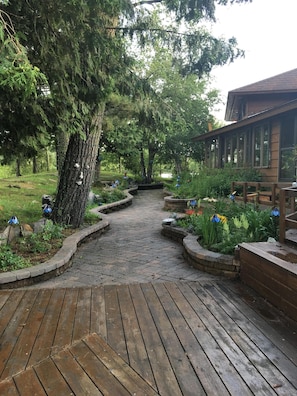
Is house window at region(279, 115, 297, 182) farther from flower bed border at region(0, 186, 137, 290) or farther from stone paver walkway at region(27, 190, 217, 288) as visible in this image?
flower bed border at region(0, 186, 137, 290)

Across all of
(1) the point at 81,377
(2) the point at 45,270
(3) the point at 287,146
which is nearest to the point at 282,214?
(1) the point at 81,377

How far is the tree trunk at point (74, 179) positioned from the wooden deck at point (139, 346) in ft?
9.00

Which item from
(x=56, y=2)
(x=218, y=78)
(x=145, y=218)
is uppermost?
(x=218, y=78)

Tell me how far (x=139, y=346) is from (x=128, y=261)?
2.22 m

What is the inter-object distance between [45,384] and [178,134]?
18.3 m

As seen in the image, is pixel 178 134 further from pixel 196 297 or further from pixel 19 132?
pixel 196 297

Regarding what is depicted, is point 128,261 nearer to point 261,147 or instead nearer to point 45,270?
point 45,270

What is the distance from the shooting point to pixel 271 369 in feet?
6.14

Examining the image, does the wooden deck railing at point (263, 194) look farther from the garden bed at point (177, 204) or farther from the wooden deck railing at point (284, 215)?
the garden bed at point (177, 204)

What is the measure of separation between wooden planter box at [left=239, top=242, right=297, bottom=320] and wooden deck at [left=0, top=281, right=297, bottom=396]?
275 mm

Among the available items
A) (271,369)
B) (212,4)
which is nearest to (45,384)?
(271,369)

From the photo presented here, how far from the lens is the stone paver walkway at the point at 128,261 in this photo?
3566 mm

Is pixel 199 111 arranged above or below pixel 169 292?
above

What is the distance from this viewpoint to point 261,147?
10.4 meters
